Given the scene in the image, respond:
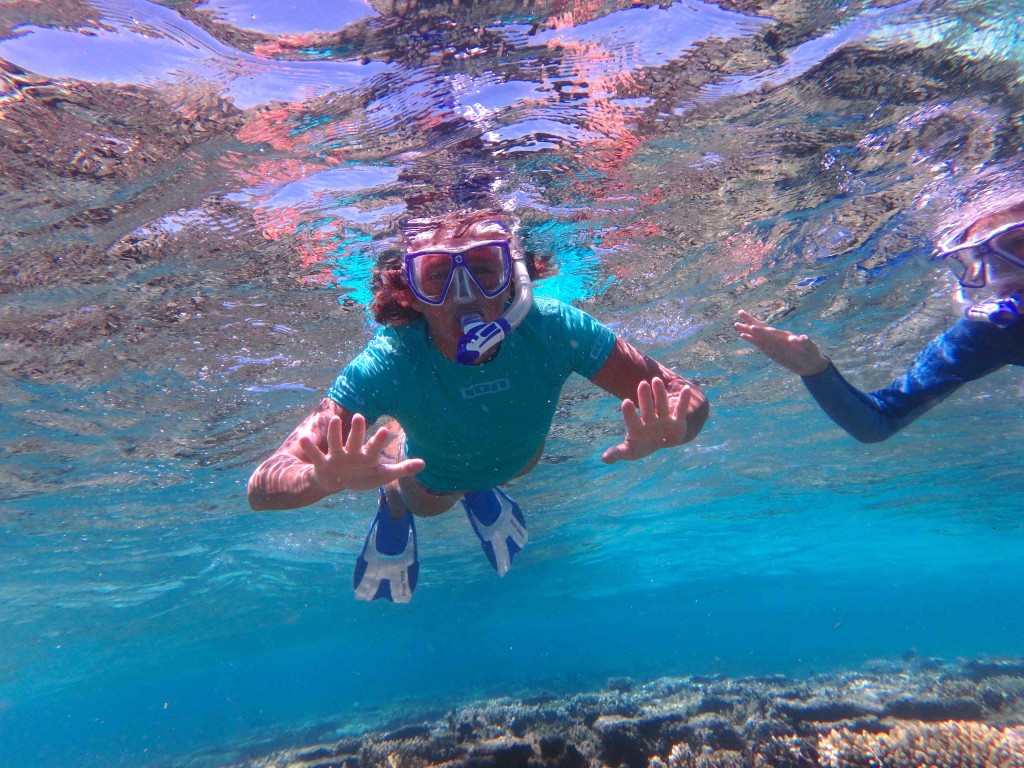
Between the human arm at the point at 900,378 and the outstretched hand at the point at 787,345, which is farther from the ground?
the outstretched hand at the point at 787,345

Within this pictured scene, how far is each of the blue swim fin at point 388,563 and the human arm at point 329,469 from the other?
14.8ft

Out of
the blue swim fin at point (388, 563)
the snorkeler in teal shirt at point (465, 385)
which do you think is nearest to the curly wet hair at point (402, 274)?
the snorkeler in teal shirt at point (465, 385)

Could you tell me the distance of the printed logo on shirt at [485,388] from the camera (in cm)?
537

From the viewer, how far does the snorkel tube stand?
178 inches

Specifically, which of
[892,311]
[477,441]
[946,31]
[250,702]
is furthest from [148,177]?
[250,702]

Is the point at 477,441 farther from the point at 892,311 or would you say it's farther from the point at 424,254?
the point at 892,311

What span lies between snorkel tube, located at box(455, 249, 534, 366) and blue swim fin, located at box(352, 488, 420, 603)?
4789mm

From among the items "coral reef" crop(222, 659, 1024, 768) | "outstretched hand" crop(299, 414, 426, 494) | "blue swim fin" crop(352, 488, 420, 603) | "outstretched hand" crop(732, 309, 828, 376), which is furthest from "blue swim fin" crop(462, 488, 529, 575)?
"outstretched hand" crop(299, 414, 426, 494)

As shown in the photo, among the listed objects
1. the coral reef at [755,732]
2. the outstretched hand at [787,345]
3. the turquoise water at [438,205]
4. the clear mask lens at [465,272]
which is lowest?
the coral reef at [755,732]

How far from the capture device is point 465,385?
5.35m

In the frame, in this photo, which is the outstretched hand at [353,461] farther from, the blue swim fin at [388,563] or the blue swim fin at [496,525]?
the blue swim fin at [388,563]

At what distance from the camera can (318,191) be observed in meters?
7.42

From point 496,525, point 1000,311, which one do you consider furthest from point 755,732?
point 1000,311

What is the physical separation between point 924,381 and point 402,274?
17.5 feet
